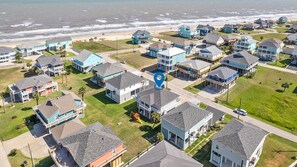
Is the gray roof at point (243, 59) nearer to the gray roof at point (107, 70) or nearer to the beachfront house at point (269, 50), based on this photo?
the beachfront house at point (269, 50)

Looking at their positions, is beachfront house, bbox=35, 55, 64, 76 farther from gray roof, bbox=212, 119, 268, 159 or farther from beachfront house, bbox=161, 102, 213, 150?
gray roof, bbox=212, 119, 268, 159

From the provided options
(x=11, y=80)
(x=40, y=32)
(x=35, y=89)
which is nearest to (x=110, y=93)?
(x=35, y=89)

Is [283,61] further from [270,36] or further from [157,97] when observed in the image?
[157,97]

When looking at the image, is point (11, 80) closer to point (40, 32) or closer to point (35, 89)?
point (35, 89)

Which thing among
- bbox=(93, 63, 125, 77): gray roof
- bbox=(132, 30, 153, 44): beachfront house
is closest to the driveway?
bbox=(93, 63, 125, 77): gray roof

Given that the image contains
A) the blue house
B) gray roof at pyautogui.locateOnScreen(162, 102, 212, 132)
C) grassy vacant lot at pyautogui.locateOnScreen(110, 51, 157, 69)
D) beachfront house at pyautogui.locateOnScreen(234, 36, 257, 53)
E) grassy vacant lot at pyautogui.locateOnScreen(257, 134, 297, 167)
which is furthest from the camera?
beachfront house at pyautogui.locateOnScreen(234, 36, 257, 53)

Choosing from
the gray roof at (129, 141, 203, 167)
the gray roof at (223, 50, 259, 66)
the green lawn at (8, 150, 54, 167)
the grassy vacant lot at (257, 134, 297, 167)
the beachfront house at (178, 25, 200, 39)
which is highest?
the beachfront house at (178, 25, 200, 39)
